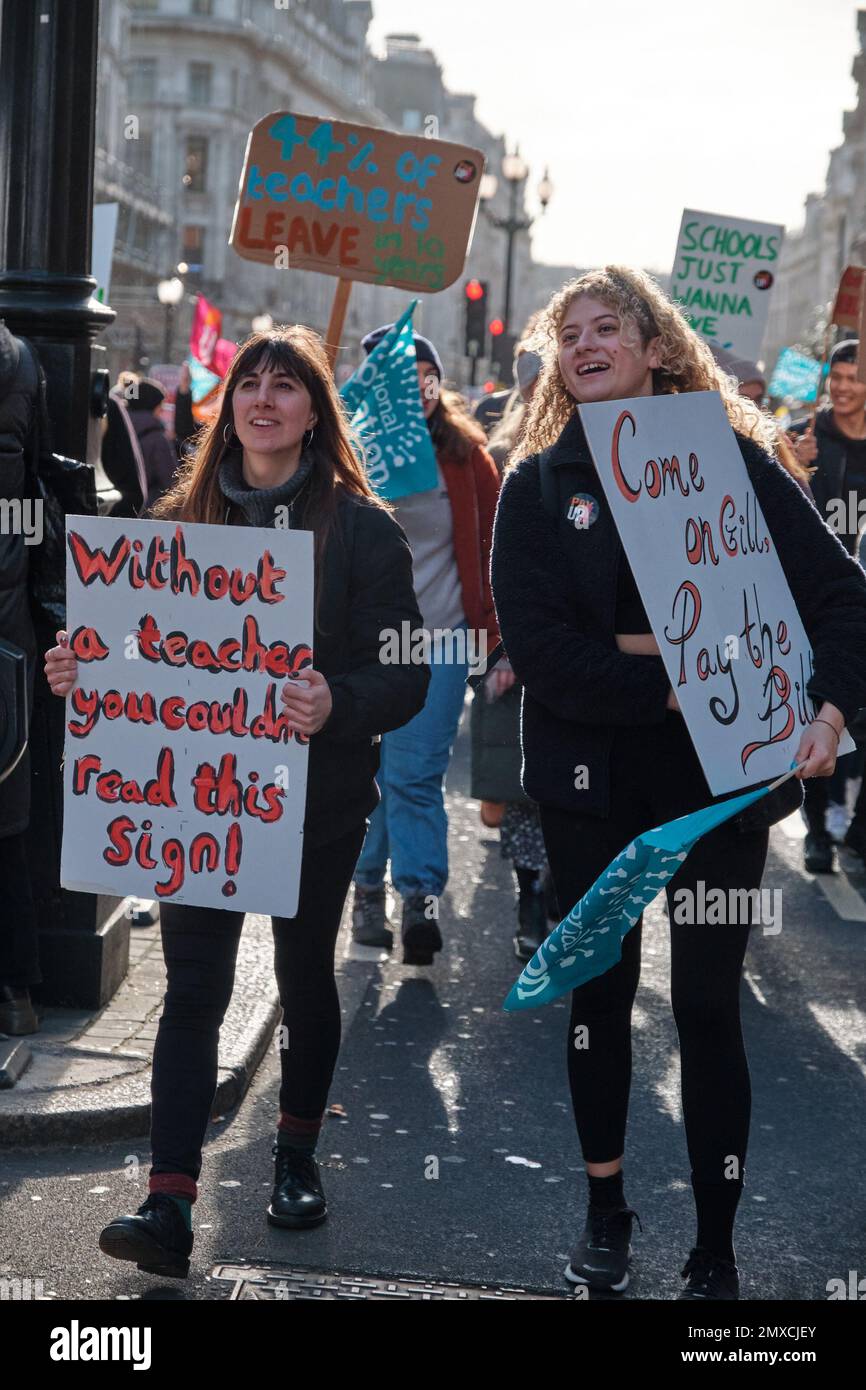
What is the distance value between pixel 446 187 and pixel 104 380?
206cm

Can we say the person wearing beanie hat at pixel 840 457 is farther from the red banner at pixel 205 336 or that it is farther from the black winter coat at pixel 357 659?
the red banner at pixel 205 336

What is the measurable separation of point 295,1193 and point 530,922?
2.52 meters

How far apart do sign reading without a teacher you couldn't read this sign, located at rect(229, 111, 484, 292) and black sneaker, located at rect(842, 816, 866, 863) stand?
2.75 metres

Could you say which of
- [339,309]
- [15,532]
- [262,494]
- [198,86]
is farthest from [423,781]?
[198,86]

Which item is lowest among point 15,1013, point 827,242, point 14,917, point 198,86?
point 15,1013

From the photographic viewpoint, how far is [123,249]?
233 ft

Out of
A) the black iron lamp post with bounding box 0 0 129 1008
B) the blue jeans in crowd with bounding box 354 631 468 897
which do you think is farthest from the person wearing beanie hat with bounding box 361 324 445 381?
the black iron lamp post with bounding box 0 0 129 1008

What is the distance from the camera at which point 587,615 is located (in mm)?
3516

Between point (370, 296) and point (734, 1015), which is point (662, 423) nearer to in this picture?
point (734, 1015)

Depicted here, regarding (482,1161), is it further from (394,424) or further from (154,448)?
(154,448)

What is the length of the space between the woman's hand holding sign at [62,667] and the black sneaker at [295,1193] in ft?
3.49

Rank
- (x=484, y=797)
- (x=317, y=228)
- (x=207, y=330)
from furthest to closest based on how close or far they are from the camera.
→ 1. (x=207, y=330)
2. (x=317, y=228)
3. (x=484, y=797)

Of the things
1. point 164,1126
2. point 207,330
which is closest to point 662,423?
point 164,1126

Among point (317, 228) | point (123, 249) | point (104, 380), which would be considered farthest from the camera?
point (123, 249)
